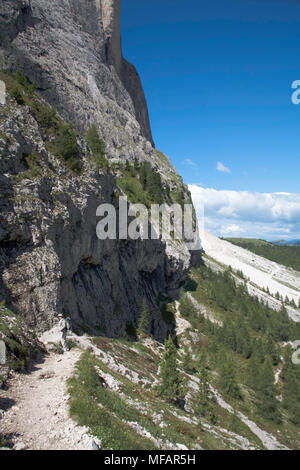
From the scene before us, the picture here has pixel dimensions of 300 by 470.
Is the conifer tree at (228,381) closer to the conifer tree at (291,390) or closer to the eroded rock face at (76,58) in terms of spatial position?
the conifer tree at (291,390)

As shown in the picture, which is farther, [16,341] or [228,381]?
[228,381]

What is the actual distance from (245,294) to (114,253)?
98437 millimetres

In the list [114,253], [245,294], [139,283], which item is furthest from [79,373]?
[245,294]

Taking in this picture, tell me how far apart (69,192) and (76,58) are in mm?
88379

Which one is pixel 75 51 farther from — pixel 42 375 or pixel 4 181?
pixel 42 375

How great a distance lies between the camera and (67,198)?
2992cm

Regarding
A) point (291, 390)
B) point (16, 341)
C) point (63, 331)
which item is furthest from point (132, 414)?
point (291, 390)

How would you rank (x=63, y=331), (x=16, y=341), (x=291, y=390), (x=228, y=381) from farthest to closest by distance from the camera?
(x=291, y=390), (x=228, y=381), (x=63, y=331), (x=16, y=341)

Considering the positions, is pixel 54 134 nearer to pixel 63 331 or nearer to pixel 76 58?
pixel 63 331

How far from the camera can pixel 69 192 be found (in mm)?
30953

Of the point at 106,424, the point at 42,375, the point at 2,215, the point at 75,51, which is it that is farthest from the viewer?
the point at 75,51

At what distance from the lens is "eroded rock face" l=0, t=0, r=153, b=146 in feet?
237

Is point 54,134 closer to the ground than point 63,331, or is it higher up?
higher up

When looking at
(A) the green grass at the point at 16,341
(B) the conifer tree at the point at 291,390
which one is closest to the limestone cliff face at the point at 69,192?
(A) the green grass at the point at 16,341
